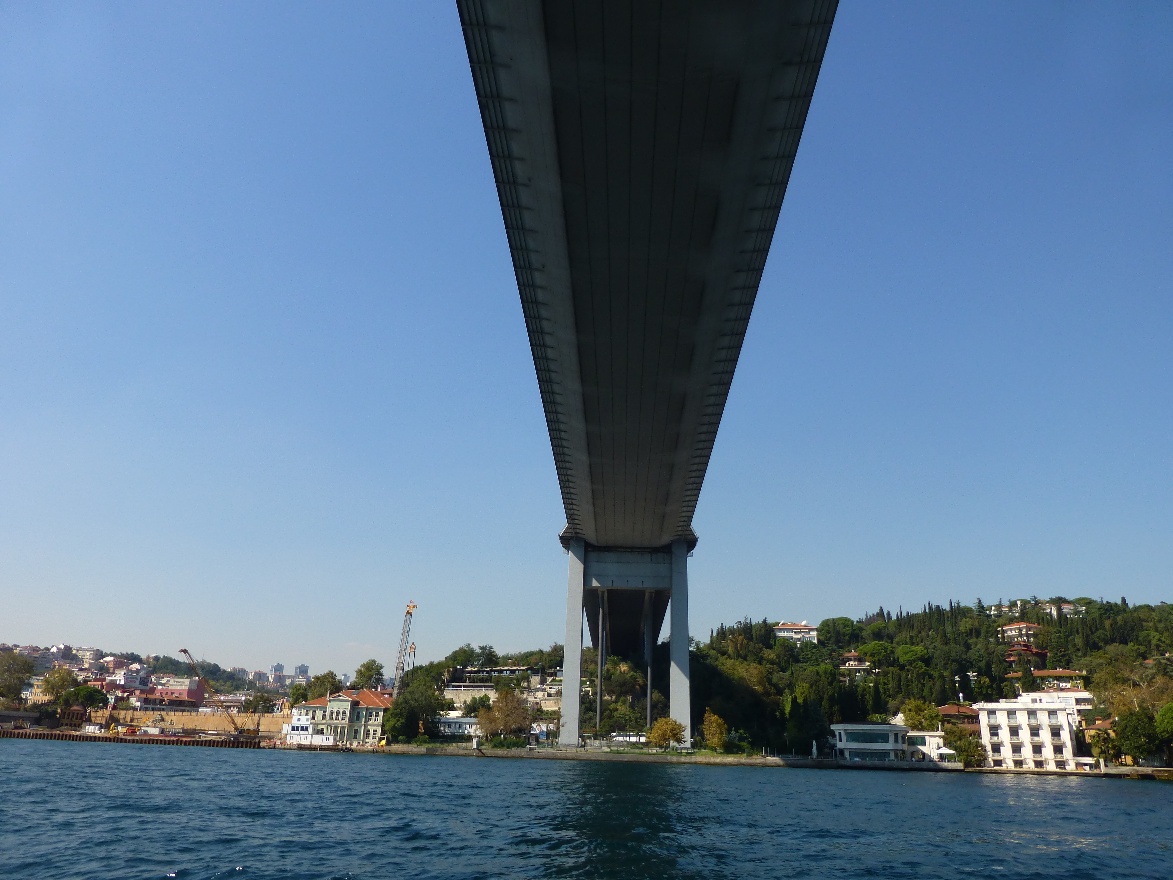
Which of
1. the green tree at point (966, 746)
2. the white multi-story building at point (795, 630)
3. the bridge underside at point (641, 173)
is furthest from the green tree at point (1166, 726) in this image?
the white multi-story building at point (795, 630)

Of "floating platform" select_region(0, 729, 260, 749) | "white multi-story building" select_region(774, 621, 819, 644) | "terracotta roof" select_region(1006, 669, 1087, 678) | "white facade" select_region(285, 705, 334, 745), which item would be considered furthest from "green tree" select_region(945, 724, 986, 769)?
"white multi-story building" select_region(774, 621, 819, 644)

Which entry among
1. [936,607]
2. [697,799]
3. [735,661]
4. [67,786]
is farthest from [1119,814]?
[936,607]

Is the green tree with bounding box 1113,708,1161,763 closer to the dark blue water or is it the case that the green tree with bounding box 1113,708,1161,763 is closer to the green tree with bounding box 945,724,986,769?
the green tree with bounding box 945,724,986,769

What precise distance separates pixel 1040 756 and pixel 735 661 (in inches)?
1027

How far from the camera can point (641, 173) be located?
15.8 meters

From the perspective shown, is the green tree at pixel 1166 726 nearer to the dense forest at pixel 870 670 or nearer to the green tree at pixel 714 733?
the dense forest at pixel 870 670

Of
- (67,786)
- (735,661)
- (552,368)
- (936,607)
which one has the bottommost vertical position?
(67,786)

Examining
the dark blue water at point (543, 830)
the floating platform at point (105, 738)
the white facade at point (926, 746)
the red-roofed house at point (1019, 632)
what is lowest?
the floating platform at point (105, 738)

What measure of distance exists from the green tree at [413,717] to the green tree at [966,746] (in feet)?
115

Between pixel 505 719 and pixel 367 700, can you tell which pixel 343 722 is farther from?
pixel 505 719

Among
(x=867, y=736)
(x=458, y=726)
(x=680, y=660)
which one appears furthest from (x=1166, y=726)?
(x=458, y=726)

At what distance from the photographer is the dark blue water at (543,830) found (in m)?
11.3

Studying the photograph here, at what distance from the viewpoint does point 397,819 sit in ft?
53.1

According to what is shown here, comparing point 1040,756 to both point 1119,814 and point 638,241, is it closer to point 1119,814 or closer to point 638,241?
point 1119,814
